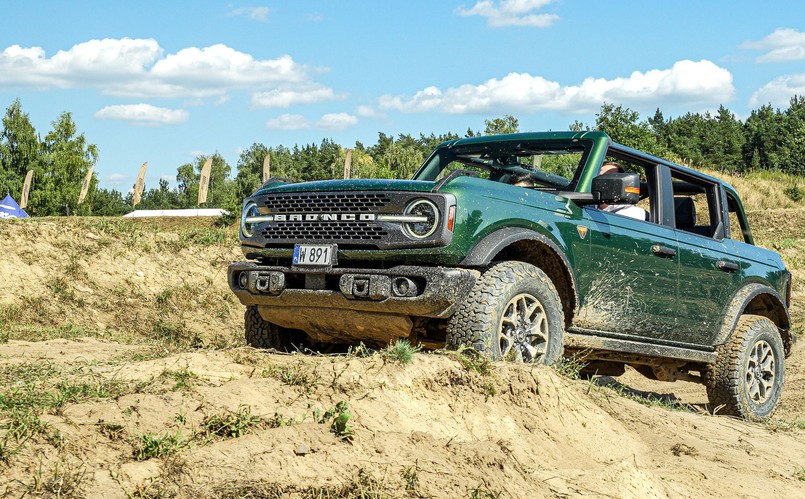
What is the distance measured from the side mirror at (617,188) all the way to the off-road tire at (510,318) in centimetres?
79

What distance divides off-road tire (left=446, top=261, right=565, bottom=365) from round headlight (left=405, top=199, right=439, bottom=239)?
437mm

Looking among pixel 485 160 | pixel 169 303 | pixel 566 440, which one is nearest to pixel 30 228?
pixel 169 303

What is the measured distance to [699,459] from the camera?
18.3ft

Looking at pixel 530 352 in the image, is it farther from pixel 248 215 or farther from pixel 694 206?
pixel 694 206

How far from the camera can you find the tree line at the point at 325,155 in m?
36.0

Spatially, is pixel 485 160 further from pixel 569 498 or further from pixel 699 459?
pixel 569 498

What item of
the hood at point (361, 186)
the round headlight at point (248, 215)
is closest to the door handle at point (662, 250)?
the hood at point (361, 186)

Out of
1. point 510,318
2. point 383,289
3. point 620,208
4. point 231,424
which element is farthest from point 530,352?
point 231,424

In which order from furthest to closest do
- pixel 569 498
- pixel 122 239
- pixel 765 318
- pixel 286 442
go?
pixel 122 239, pixel 765 318, pixel 569 498, pixel 286 442

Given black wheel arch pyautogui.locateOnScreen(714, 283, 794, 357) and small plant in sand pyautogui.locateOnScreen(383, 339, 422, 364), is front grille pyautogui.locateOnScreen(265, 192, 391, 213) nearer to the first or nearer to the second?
small plant in sand pyautogui.locateOnScreen(383, 339, 422, 364)

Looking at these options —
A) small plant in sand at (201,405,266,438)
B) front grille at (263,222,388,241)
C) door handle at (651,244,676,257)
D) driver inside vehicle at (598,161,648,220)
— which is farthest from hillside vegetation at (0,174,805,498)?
driver inside vehicle at (598,161,648,220)

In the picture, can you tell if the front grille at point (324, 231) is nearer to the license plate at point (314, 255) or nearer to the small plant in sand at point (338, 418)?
the license plate at point (314, 255)

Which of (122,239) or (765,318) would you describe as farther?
(122,239)

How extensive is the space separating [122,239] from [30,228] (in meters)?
1.19
